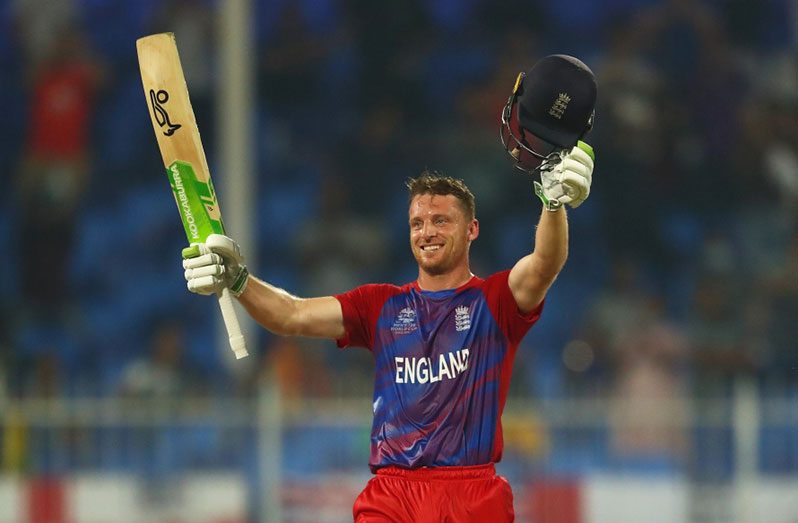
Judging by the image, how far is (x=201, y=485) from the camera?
1113 cm

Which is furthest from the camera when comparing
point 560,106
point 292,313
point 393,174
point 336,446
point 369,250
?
point 393,174

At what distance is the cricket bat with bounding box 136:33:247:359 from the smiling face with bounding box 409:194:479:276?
2.90ft

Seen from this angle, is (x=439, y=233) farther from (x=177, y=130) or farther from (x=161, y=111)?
(x=161, y=111)

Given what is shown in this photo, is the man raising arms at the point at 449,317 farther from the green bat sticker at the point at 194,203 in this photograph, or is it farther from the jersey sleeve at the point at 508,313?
the green bat sticker at the point at 194,203

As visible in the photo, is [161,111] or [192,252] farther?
[161,111]

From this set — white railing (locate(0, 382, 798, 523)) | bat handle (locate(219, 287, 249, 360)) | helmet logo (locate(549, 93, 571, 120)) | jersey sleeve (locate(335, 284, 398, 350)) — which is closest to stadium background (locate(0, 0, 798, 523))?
white railing (locate(0, 382, 798, 523))

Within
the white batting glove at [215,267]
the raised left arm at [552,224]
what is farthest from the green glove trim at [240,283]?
the raised left arm at [552,224]

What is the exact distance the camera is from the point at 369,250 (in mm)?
14133

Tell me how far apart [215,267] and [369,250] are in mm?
8241

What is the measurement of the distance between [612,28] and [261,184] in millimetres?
4132

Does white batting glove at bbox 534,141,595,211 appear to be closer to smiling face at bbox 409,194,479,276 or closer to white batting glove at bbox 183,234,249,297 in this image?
smiling face at bbox 409,194,479,276

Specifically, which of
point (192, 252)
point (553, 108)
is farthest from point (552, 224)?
point (192, 252)

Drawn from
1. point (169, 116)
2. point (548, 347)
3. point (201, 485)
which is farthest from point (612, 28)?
point (169, 116)

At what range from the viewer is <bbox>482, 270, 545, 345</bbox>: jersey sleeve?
19.6 feet
